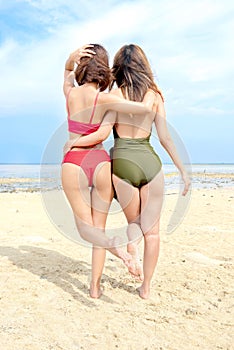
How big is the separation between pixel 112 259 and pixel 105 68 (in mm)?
3054

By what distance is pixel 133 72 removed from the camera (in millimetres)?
3869

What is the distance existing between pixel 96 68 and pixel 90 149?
0.74 metres

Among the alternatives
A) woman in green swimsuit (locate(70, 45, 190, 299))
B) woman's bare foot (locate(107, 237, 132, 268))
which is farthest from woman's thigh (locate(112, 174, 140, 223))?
woman's bare foot (locate(107, 237, 132, 268))

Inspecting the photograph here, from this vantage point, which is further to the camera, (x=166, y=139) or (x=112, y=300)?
(x=112, y=300)

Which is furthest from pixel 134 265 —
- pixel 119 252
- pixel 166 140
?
pixel 166 140

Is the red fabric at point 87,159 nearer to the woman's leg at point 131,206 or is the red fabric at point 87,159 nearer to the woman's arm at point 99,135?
the woman's arm at point 99,135

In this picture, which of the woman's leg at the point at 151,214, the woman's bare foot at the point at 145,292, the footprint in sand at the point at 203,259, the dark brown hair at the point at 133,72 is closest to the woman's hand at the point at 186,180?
the woman's leg at the point at 151,214

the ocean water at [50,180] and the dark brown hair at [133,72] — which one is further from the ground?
the dark brown hair at [133,72]

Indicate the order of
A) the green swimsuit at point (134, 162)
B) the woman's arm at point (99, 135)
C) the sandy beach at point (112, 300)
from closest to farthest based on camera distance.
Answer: the sandy beach at point (112, 300), the woman's arm at point (99, 135), the green swimsuit at point (134, 162)

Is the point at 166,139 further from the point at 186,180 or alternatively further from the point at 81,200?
the point at 81,200

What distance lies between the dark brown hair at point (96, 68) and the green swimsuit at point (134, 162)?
0.57 metres

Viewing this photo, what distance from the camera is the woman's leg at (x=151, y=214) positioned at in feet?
13.1

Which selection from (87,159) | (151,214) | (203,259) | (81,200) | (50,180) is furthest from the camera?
(50,180)

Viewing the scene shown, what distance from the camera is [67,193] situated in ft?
12.8
